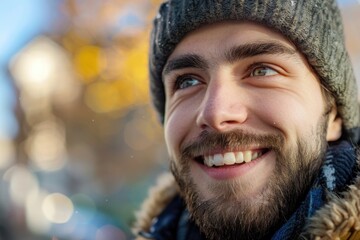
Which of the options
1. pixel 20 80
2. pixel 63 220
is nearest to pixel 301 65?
pixel 63 220

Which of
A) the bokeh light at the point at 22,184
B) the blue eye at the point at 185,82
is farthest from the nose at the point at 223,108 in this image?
the bokeh light at the point at 22,184

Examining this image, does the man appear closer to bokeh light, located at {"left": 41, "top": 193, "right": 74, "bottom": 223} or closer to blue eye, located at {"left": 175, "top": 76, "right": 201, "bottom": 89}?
blue eye, located at {"left": 175, "top": 76, "right": 201, "bottom": 89}

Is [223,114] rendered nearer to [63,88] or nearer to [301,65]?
[301,65]

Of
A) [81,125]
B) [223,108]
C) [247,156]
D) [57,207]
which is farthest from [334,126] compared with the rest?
[81,125]

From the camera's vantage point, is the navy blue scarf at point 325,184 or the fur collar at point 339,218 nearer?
the fur collar at point 339,218

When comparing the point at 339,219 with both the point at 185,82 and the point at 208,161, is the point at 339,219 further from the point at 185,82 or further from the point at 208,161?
the point at 185,82

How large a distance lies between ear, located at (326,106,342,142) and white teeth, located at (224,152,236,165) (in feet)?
1.86

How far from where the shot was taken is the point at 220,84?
236 centimetres

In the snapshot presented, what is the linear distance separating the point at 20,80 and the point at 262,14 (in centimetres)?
1663

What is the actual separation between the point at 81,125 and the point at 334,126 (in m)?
20.0

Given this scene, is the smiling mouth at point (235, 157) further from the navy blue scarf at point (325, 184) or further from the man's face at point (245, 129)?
the navy blue scarf at point (325, 184)

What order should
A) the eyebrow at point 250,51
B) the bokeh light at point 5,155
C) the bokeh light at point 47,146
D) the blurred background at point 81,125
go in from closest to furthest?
the eyebrow at point 250,51
the blurred background at point 81,125
the bokeh light at point 47,146
the bokeh light at point 5,155

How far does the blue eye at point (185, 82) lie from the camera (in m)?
2.60

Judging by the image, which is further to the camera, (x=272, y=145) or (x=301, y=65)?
(x=301, y=65)
